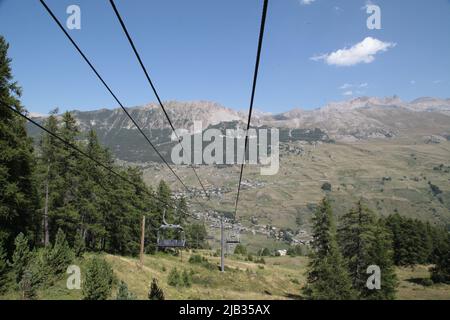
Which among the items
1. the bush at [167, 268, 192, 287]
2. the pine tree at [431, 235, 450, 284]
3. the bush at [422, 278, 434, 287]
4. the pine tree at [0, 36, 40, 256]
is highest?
the pine tree at [0, 36, 40, 256]

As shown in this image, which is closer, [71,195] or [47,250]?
[47,250]

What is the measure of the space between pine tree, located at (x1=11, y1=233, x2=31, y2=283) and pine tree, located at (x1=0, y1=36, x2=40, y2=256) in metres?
2.20

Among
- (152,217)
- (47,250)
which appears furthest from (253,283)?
(47,250)

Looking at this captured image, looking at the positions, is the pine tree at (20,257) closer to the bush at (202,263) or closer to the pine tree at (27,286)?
the pine tree at (27,286)

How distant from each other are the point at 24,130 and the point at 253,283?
40.7 m

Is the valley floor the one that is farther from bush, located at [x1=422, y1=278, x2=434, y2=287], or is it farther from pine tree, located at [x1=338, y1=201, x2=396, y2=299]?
pine tree, located at [x1=338, y1=201, x2=396, y2=299]

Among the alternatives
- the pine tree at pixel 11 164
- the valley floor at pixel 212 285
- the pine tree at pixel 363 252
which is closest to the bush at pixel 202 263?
the valley floor at pixel 212 285

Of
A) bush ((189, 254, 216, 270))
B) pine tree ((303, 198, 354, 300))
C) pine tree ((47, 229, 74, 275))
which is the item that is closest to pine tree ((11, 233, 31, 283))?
pine tree ((47, 229, 74, 275))

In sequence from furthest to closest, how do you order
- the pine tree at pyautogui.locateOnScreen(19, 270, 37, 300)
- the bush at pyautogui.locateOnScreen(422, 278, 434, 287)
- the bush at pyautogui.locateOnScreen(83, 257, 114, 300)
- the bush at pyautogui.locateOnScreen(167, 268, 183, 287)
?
the bush at pyautogui.locateOnScreen(422, 278, 434, 287) → the bush at pyautogui.locateOnScreen(167, 268, 183, 287) → the bush at pyautogui.locateOnScreen(83, 257, 114, 300) → the pine tree at pyautogui.locateOnScreen(19, 270, 37, 300)

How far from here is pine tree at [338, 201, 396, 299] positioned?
46625 mm

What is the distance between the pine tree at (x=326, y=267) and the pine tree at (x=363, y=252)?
7.75 feet

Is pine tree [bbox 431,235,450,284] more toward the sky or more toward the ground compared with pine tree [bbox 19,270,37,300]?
more toward the ground
